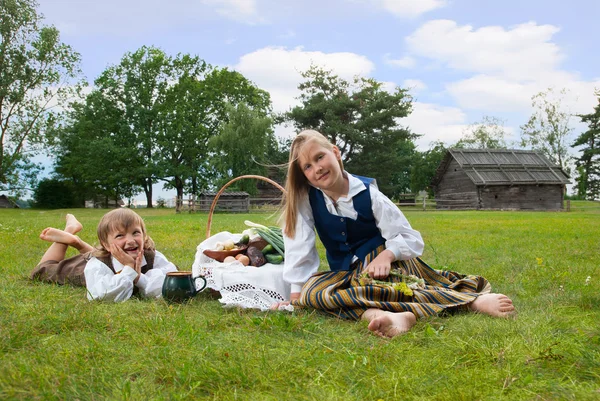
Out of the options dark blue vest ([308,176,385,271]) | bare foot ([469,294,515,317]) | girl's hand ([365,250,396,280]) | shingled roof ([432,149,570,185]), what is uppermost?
shingled roof ([432,149,570,185])

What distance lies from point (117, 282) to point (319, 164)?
1.81m

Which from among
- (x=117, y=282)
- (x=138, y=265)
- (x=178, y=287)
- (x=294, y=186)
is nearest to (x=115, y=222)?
(x=138, y=265)

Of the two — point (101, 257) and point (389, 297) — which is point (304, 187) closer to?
point (389, 297)

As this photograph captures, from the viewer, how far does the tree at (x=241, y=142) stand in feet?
102

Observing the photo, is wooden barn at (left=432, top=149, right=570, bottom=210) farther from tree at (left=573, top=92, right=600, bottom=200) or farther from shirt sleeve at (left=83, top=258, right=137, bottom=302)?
shirt sleeve at (left=83, top=258, right=137, bottom=302)

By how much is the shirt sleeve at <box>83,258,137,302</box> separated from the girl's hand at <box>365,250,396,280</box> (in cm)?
187

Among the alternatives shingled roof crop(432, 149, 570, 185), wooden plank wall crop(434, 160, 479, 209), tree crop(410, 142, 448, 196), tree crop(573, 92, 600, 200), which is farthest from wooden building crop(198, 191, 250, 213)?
tree crop(573, 92, 600, 200)

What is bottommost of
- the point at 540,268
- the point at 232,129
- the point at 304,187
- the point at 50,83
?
the point at 540,268

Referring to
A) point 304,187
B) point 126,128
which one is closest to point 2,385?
point 304,187

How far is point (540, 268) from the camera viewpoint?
5.46 metres

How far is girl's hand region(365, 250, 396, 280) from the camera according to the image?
3273 millimetres

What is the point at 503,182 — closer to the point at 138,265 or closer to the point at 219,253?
the point at 219,253

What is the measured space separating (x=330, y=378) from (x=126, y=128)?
37.5m

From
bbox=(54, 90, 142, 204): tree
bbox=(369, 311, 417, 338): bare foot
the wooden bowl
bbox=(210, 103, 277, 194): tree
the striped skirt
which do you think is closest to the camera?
bbox=(369, 311, 417, 338): bare foot
